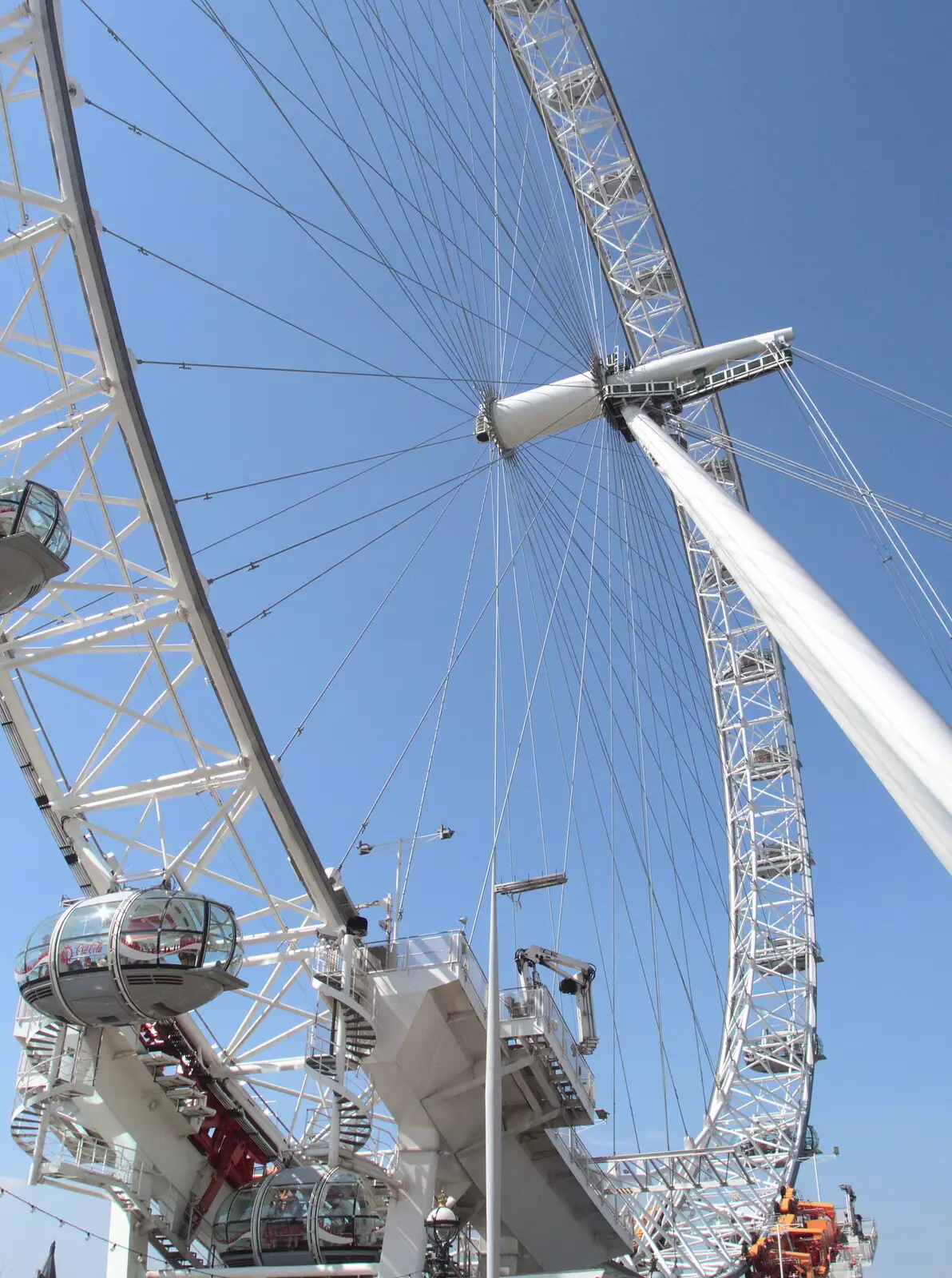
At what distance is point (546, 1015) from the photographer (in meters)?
24.5

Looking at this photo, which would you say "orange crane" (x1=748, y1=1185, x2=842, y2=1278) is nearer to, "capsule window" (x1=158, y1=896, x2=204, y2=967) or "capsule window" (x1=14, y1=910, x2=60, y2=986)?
"capsule window" (x1=158, y1=896, x2=204, y2=967)

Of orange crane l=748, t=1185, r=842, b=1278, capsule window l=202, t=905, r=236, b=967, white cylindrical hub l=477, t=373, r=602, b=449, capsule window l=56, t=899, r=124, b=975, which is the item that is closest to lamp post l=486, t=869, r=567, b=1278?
capsule window l=202, t=905, r=236, b=967

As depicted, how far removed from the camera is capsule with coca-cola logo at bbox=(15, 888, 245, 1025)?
56.6 ft

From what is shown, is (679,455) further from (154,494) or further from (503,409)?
(154,494)

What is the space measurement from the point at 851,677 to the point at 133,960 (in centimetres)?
1301

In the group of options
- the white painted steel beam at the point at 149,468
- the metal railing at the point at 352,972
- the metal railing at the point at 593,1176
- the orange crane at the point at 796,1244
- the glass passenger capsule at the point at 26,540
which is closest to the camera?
the glass passenger capsule at the point at 26,540

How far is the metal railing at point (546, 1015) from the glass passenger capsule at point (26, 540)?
14.4 meters

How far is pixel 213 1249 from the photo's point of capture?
21688 mm

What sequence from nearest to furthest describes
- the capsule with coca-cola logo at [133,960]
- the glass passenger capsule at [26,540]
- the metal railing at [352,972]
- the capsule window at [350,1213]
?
the glass passenger capsule at [26,540], the capsule with coca-cola logo at [133,960], the capsule window at [350,1213], the metal railing at [352,972]

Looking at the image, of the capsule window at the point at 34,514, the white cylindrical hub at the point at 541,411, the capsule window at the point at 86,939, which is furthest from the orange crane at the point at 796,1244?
the capsule window at the point at 34,514

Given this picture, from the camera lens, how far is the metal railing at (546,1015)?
24.6 metres

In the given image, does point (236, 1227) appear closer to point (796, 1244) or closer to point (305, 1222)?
point (305, 1222)

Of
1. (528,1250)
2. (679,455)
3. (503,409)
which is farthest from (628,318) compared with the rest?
(528,1250)

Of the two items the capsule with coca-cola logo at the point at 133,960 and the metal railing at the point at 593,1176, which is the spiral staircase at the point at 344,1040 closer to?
the capsule with coca-cola logo at the point at 133,960
